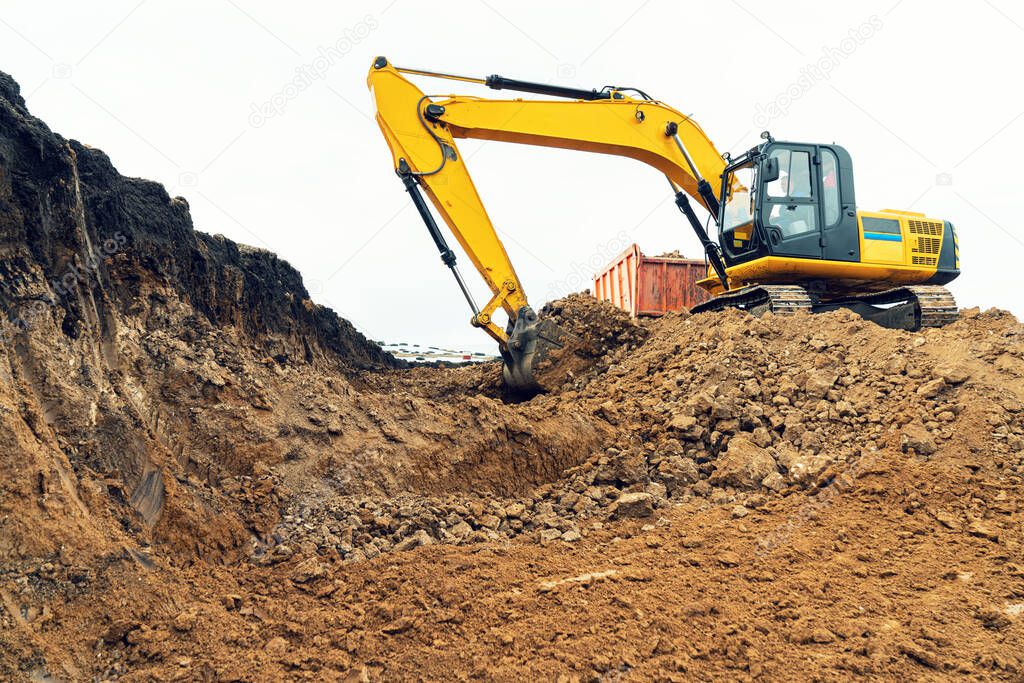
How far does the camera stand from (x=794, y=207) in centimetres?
862

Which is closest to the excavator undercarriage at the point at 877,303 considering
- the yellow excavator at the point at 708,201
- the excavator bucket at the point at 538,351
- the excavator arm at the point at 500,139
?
the yellow excavator at the point at 708,201

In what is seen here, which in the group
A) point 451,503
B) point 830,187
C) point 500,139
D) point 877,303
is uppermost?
point 500,139

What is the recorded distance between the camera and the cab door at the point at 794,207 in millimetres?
8547

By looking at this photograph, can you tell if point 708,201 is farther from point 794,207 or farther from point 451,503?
point 451,503

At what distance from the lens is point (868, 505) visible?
15.8ft

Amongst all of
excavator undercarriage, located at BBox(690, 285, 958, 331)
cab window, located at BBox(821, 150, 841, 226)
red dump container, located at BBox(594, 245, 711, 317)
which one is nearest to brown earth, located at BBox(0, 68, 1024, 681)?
excavator undercarriage, located at BBox(690, 285, 958, 331)

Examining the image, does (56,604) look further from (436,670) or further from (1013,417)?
(1013,417)

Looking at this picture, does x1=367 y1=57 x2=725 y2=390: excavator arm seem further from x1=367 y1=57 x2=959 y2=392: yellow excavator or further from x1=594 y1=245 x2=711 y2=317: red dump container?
x1=594 y1=245 x2=711 y2=317: red dump container

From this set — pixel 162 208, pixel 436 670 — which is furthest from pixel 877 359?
pixel 162 208

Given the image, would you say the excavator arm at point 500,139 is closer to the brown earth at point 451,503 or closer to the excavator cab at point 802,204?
the excavator cab at point 802,204

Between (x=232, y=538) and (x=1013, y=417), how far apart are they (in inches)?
227

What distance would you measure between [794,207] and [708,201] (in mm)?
1142

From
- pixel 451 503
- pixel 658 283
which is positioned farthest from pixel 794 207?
pixel 451 503

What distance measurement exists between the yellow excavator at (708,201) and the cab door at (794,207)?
0.01 meters
